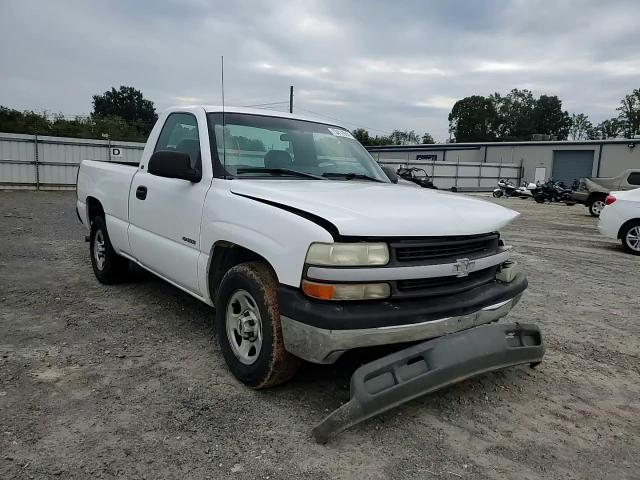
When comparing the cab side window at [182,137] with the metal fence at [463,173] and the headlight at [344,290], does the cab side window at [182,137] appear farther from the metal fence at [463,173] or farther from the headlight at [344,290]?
the metal fence at [463,173]

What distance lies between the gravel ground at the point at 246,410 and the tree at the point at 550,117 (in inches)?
4055

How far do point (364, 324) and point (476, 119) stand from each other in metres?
105

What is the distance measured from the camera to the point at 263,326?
2871mm

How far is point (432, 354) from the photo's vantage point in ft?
8.43

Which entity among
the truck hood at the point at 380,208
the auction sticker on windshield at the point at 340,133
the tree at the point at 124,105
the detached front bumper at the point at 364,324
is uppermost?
the tree at the point at 124,105

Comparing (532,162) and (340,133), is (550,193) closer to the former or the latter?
(532,162)

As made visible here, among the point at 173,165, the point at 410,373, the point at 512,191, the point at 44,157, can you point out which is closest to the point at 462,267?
the point at 410,373

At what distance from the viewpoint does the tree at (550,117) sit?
96500mm

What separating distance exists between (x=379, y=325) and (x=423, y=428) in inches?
27.6

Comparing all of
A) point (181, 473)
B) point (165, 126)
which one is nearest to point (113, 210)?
point (165, 126)

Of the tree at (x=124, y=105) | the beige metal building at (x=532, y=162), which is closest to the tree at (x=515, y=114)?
the beige metal building at (x=532, y=162)

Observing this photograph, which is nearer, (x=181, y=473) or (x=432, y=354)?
(x=181, y=473)

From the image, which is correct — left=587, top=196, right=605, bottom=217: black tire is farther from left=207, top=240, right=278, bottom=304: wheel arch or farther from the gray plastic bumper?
left=207, top=240, right=278, bottom=304: wheel arch

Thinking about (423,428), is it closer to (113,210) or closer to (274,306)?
(274,306)
